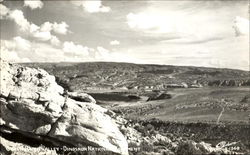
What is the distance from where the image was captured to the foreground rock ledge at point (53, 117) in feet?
39.5

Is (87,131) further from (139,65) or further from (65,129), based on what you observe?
(139,65)

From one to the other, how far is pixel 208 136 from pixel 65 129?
29.0 ft

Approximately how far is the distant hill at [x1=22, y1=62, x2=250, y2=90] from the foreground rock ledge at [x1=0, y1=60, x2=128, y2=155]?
48436 mm

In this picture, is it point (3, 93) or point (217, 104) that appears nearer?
point (3, 93)

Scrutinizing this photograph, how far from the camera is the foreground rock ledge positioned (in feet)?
39.5

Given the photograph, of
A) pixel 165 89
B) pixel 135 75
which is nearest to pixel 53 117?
pixel 165 89

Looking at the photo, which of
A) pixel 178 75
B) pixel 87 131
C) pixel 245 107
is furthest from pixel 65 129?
pixel 178 75

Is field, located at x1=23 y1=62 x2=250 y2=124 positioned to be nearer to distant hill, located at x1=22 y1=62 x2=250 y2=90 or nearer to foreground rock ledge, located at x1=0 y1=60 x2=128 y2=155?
distant hill, located at x1=22 y1=62 x2=250 y2=90

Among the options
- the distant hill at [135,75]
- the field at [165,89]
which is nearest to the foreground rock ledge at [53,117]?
the field at [165,89]

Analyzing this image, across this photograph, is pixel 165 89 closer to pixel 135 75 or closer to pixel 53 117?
pixel 135 75

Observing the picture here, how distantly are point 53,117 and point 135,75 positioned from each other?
66831 millimetres

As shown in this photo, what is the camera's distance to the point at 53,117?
1243 cm

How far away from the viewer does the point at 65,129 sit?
39.9ft

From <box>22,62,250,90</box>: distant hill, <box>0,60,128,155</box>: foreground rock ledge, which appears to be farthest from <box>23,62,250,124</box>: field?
<box>0,60,128,155</box>: foreground rock ledge
